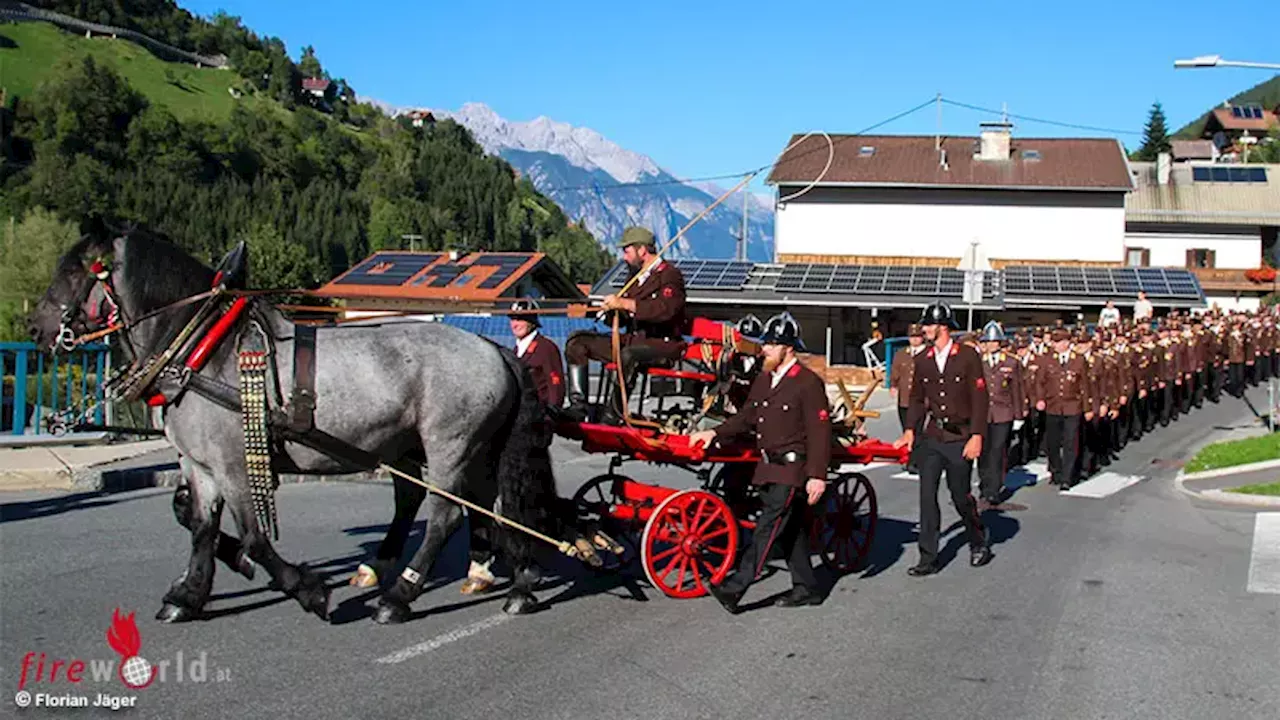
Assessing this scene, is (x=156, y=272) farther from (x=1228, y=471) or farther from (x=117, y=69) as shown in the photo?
(x=117, y=69)

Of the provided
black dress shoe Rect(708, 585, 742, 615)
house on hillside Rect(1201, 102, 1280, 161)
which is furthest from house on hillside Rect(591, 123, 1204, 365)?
house on hillside Rect(1201, 102, 1280, 161)

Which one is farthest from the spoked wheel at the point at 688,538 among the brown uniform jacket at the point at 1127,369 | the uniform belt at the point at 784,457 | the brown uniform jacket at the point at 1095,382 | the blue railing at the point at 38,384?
the brown uniform jacket at the point at 1127,369

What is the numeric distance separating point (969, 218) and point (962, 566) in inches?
1849

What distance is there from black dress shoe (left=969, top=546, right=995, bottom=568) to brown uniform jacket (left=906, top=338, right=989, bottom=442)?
0.97m

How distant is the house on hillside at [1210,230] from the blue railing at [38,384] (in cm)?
6002

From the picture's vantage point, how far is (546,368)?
35.0ft

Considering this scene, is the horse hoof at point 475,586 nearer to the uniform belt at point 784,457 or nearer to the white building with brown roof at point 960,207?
the uniform belt at point 784,457

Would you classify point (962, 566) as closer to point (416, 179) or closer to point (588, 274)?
point (588, 274)

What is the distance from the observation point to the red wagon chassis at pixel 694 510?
873 centimetres

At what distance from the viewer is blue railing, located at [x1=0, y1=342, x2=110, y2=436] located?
14.1 m

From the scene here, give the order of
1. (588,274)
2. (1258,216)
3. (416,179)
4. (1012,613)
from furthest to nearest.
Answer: (416,179) → (588,274) → (1258,216) → (1012,613)

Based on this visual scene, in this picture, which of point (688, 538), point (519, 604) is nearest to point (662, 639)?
point (519, 604)

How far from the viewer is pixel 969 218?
5519 cm

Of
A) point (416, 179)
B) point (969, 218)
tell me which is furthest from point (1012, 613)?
point (416, 179)
